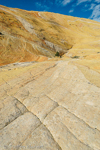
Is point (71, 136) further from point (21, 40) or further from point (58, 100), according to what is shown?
point (21, 40)

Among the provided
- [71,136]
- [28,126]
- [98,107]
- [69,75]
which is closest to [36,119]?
[28,126]

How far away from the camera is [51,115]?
462 centimetres

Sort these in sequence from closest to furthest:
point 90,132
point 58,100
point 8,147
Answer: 1. point 8,147
2. point 90,132
3. point 58,100

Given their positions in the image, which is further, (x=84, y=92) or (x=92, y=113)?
(x=84, y=92)

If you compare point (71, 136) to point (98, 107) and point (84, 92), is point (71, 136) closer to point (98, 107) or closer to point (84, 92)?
point (98, 107)

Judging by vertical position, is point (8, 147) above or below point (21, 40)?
below

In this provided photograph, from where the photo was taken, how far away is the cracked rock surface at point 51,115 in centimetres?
352

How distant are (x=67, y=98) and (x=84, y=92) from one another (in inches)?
51.8

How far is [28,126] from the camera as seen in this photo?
4.23 meters

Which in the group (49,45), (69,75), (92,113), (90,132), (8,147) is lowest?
(8,147)

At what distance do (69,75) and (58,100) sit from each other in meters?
3.34

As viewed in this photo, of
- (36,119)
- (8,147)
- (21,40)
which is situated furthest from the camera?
(21,40)

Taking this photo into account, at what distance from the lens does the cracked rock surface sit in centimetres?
352

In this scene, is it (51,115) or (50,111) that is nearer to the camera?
(51,115)
